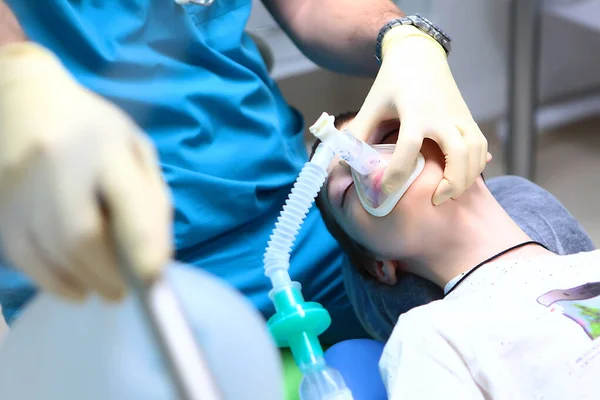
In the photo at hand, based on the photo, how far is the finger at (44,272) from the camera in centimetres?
42

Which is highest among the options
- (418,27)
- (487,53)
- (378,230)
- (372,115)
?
(418,27)

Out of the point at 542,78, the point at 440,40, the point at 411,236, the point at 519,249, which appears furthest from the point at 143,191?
the point at 542,78

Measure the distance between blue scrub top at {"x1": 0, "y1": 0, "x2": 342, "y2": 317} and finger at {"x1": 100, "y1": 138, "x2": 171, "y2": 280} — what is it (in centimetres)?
50

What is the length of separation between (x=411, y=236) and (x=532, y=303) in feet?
0.63

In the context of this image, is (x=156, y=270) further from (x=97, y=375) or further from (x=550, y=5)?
(x=550, y=5)

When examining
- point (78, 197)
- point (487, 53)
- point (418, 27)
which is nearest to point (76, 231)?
point (78, 197)

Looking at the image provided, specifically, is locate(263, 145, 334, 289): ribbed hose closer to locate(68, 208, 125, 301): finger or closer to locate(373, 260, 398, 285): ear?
locate(373, 260, 398, 285): ear

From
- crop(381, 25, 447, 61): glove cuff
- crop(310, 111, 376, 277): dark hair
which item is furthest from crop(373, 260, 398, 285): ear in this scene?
crop(381, 25, 447, 61): glove cuff

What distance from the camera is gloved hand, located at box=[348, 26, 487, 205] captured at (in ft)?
3.00

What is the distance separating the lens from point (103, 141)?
0.39 m

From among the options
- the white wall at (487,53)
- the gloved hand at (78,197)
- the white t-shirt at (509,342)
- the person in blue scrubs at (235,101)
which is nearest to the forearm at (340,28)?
the person in blue scrubs at (235,101)

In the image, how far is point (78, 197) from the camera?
14.7 inches

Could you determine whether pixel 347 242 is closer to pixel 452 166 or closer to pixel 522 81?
pixel 452 166

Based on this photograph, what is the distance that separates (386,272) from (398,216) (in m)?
0.14
